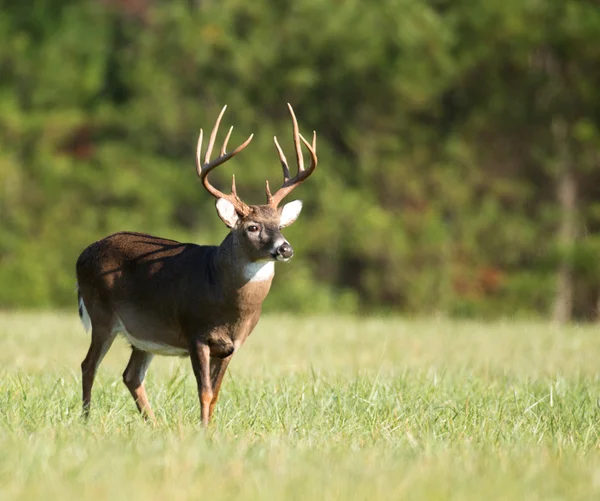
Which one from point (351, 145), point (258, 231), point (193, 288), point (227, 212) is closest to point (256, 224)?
point (258, 231)

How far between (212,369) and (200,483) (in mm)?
2315

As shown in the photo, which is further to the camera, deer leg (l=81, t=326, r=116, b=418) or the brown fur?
deer leg (l=81, t=326, r=116, b=418)

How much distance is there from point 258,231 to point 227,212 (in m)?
0.20

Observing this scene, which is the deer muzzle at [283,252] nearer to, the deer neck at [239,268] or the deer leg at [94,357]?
the deer neck at [239,268]

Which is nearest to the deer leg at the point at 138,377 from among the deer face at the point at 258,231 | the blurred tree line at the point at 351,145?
the deer face at the point at 258,231

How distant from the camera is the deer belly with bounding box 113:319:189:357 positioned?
6.71m

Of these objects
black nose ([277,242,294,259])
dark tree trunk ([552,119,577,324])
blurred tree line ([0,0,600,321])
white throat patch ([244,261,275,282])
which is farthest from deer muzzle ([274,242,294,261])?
dark tree trunk ([552,119,577,324])

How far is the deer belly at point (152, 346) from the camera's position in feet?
22.0

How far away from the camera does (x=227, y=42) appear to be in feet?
82.6

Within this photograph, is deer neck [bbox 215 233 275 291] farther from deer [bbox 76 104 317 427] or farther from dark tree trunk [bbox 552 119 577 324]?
dark tree trunk [bbox 552 119 577 324]

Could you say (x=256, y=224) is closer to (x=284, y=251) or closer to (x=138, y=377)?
(x=284, y=251)

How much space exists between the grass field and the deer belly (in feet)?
1.10

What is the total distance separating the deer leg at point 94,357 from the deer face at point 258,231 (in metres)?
1.09

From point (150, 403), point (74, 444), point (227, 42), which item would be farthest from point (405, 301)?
point (74, 444)
